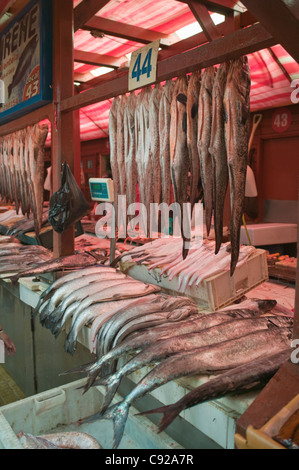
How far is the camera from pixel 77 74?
786 centimetres

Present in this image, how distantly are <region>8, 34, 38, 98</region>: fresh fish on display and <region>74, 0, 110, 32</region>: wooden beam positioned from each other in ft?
1.83

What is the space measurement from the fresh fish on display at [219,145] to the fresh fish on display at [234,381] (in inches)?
33.8

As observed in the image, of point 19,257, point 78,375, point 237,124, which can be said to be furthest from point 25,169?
point 237,124

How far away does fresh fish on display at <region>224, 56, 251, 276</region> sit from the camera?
2117mm

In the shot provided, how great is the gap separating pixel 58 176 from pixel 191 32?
3.14 metres

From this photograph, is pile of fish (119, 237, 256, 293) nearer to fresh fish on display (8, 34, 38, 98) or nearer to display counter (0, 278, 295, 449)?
display counter (0, 278, 295, 449)

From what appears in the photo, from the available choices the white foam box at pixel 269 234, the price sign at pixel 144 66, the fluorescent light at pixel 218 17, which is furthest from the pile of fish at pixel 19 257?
the fluorescent light at pixel 218 17

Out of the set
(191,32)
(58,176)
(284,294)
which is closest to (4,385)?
(58,176)

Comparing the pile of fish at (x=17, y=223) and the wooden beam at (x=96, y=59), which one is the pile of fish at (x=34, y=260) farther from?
the wooden beam at (x=96, y=59)

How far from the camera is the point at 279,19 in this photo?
1.48 metres

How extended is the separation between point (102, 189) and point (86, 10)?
88.0 inches

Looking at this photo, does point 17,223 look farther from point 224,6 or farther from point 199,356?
point 199,356

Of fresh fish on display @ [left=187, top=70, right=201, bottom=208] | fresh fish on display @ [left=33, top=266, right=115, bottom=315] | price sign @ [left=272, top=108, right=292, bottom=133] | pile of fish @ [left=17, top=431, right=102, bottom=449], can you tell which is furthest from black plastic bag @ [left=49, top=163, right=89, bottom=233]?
price sign @ [left=272, top=108, right=292, bottom=133]
